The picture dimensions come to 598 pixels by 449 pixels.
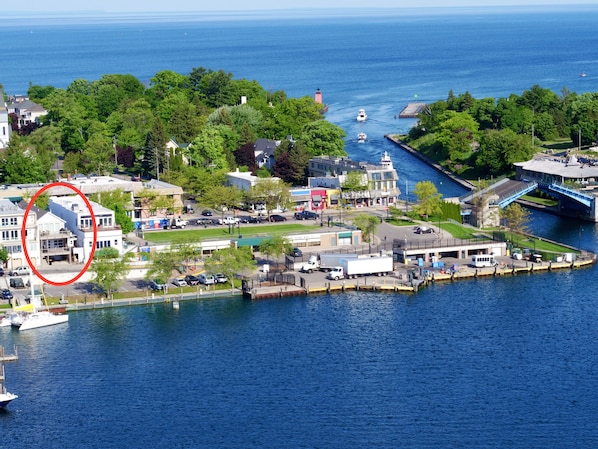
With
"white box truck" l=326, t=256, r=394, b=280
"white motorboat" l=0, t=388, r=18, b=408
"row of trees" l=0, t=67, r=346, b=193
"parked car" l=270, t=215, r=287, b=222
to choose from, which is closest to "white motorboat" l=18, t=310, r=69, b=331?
"white motorboat" l=0, t=388, r=18, b=408

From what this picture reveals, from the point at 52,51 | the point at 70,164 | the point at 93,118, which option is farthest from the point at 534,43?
the point at 70,164

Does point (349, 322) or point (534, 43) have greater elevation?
point (534, 43)

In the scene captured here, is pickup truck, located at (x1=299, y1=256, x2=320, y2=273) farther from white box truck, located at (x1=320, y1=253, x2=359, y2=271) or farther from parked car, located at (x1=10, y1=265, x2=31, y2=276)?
parked car, located at (x1=10, y1=265, x2=31, y2=276)

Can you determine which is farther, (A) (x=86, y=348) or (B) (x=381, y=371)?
(A) (x=86, y=348)

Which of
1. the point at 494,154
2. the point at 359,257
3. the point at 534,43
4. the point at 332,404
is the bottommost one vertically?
the point at 332,404

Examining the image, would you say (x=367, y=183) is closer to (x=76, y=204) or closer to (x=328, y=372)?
(x=76, y=204)

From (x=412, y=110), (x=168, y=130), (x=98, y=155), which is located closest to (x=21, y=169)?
(x=98, y=155)

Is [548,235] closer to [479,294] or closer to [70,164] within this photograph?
[479,294]

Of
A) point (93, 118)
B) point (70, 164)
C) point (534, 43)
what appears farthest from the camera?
point (534, 43)
